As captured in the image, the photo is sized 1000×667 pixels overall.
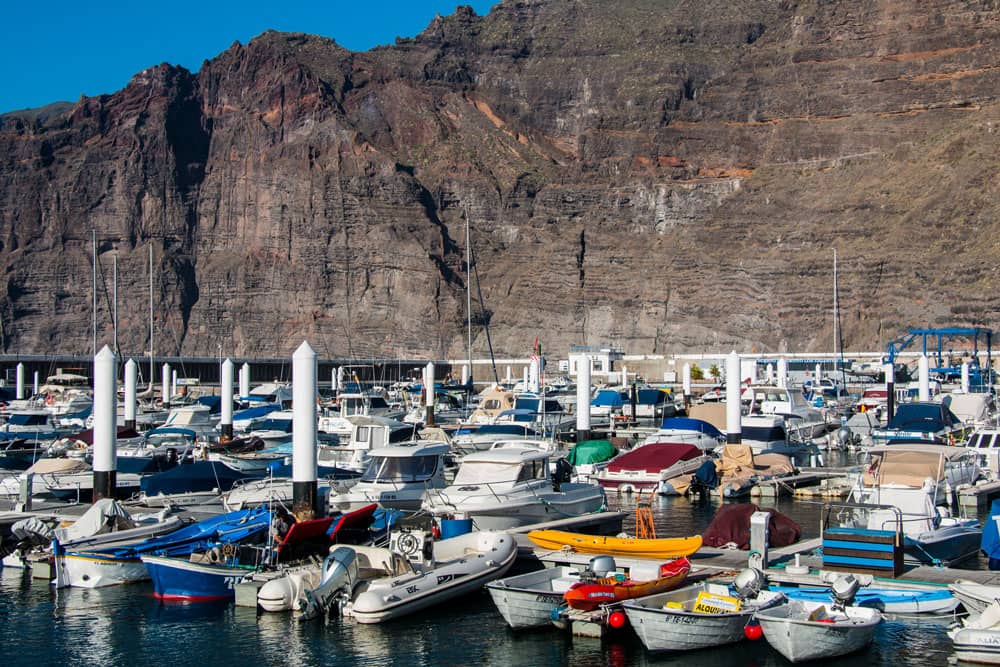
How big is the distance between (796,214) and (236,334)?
283 ft

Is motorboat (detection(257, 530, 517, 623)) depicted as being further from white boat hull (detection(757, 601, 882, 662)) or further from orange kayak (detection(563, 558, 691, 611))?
white boat hull (detection(757, 601, 882, 662))

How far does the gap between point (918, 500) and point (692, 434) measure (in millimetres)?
21543

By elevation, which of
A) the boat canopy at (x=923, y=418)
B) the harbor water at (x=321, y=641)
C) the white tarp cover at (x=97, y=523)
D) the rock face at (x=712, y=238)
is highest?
the rock face at (x=712, y=238)

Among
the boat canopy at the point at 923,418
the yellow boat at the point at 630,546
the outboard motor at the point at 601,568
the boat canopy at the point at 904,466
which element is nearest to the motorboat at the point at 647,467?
the boat canopy at the point at 904,466

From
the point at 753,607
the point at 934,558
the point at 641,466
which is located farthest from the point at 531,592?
the point at 641,466

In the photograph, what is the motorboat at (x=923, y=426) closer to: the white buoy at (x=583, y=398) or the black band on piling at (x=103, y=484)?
the white buoy at (x=583, y=398)

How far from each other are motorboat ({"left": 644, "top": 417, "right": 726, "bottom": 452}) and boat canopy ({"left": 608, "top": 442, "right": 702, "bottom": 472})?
5061 millimetres

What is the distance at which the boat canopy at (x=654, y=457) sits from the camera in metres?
45.8

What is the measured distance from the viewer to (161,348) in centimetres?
19738

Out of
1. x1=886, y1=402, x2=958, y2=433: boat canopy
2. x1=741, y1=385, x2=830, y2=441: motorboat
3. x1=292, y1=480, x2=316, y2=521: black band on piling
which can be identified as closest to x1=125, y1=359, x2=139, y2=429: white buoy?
x1=292, y1=480, x2=316, y2=521: black band on piling

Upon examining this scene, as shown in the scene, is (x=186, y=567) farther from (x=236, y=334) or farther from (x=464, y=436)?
(x=236, y=334)

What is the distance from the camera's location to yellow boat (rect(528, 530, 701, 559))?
28.2 meters

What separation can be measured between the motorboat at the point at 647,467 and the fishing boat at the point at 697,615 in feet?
67.0

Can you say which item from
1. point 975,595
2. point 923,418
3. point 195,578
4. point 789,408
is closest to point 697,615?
point 975,595
